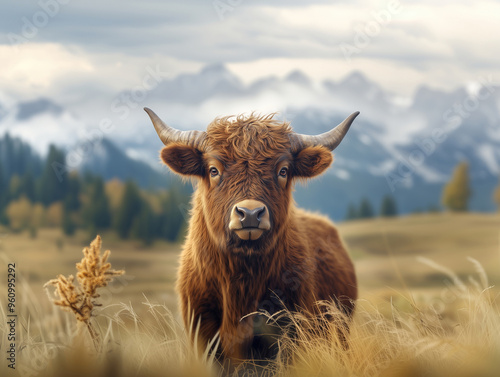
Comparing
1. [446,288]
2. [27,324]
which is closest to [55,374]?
[27,324]

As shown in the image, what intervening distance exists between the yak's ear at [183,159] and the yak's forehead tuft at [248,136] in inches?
9.7

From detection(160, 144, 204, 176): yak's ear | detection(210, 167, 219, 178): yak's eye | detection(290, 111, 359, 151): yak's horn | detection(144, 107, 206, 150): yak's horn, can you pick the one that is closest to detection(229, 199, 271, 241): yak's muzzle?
detection(210, 167, 219, 178): yak's eye

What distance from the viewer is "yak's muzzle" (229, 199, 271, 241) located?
5930 millimetres

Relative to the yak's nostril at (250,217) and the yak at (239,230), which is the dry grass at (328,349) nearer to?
the yak at (239,230)

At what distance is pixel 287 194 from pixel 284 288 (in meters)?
1.11

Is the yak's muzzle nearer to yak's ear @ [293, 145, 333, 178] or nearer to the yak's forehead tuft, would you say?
the yak's forehead tuft

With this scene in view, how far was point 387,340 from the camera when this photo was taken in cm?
598

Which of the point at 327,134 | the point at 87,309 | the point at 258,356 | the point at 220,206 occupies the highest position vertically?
the point at 327,134

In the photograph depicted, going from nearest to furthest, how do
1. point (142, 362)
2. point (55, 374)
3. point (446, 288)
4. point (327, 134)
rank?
point (55, 374) < point (142, 362) < point (327, 134) < point (446, 288)

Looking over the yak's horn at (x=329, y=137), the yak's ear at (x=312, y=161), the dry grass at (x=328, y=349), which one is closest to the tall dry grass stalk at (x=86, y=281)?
the dry grass at (x=328, y=349)

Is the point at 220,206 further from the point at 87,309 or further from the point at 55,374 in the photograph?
the point at 55,374

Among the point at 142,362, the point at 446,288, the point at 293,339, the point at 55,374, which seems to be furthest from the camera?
the point at 446,288

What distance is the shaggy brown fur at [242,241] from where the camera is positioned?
6449mm

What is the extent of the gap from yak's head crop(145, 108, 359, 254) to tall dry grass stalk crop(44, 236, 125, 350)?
53.7 inches
